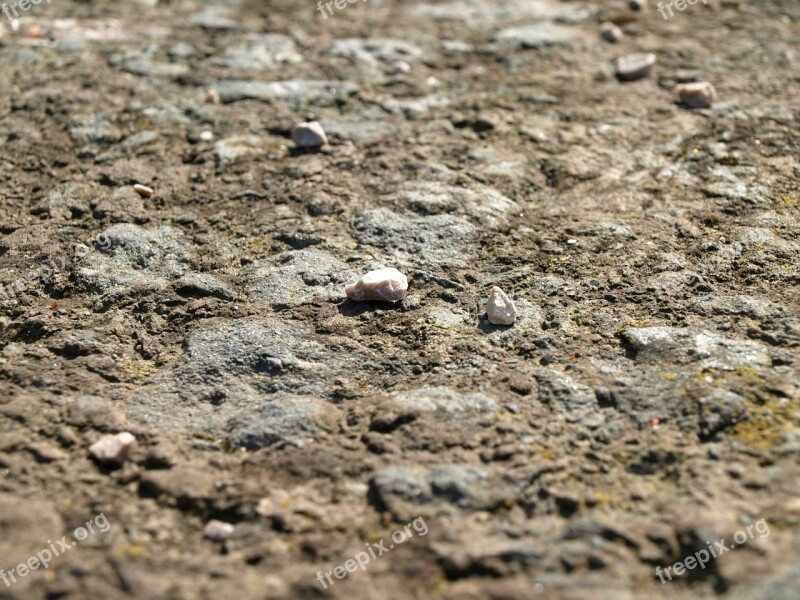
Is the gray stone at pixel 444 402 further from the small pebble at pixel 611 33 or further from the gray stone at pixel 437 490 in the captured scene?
the small pebble at pixel 611 33

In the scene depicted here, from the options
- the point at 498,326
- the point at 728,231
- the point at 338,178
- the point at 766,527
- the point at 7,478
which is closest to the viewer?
the point at 766,527

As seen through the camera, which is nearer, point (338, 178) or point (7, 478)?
point (7, 478)

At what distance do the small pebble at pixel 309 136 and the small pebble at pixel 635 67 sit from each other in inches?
56.9

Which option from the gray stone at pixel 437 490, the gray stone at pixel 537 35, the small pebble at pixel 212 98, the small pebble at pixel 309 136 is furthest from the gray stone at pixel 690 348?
the gray stone at pixel 537 35

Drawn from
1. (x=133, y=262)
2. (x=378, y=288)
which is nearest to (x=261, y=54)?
(x=133, y=262)

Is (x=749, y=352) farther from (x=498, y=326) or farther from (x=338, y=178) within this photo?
(x=338, y=178)

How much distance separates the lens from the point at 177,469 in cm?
215

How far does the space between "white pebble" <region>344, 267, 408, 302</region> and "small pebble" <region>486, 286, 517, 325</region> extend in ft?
0.93

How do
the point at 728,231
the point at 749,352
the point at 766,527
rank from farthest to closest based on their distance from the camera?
1. the point at 728,231
2. the point at 749,352
3. the point at 766,527

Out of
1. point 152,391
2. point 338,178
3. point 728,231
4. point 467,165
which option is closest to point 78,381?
point 152,391

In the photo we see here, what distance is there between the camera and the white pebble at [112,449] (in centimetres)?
214

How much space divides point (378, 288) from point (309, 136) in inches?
41.1

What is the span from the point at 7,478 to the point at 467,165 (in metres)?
1.99

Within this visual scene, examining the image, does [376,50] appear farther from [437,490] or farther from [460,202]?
[437,490]
